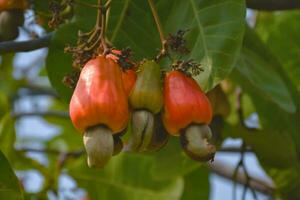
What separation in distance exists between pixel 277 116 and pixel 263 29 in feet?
2.44

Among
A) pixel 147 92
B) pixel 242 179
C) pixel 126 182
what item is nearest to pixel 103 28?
pixel 147 92

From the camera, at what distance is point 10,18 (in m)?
1.84

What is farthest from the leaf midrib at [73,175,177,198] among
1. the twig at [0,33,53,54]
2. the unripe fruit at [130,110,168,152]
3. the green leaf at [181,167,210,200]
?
the unripe fruit at [130,110,168,152]

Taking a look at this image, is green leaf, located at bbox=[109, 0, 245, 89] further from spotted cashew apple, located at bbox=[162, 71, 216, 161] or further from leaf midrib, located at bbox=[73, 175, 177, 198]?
leaf midrib, located at bbox=[73, 175, 177, 198]

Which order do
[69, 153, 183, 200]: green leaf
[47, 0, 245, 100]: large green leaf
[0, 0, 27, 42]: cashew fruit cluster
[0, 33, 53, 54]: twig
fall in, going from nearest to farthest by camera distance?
[47, 0, 245, 100]: large green leaf
[0, 33, 53, 54]: twig
[0, 0, 27, 42]: cashew fruit cluster
[69, 153, 183, 200]: green leaf

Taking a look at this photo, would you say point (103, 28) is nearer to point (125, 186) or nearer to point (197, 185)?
point (125, 186)

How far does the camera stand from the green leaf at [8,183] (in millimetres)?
1605

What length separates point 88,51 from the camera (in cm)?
146

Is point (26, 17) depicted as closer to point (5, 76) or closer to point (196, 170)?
point (196, 170)

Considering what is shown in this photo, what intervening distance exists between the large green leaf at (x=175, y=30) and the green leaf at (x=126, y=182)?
1.57ft

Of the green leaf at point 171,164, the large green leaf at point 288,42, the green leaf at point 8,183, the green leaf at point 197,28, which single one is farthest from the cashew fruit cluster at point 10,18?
the large green leaf at point 288,42

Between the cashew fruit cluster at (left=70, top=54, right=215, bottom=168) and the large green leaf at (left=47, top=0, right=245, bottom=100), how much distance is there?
0.17 m

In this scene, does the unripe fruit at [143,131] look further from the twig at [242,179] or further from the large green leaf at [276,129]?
the twig at [242,179]

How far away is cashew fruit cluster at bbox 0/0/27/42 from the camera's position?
5.99ft
